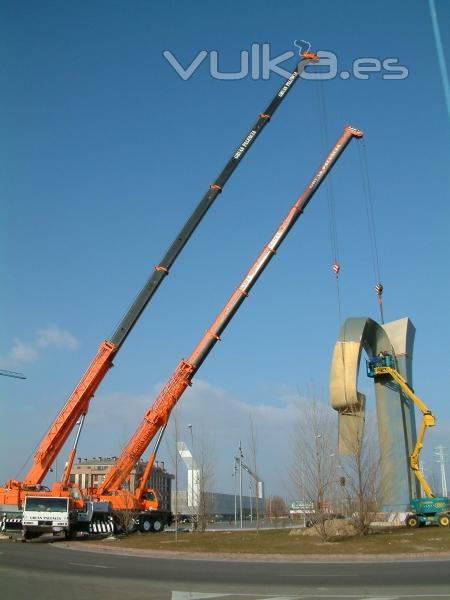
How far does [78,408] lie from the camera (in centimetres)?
3206

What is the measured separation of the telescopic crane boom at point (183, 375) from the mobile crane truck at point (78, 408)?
8.90 feet

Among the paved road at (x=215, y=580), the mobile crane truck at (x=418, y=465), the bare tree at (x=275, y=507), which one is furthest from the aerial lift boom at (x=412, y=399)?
the bare tree at (x=275, y=507)

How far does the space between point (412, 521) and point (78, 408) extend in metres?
19.1

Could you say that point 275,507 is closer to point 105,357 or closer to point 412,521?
point 412,521

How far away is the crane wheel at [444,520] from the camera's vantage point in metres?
33.6

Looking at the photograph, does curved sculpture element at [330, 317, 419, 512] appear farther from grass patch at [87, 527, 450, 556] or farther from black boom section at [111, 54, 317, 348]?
black boom section at [111, 54, 317, 348]

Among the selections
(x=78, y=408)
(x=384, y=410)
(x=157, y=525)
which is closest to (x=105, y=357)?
(x=78, y=408)

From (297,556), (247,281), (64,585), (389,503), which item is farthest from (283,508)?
(64,585)

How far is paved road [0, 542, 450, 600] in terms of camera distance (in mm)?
11946

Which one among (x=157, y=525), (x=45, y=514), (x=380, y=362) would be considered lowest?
(x=157, y=525)

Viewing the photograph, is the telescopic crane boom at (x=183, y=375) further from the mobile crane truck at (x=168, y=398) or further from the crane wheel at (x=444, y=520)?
the crane wheel at (x=444, y=520)

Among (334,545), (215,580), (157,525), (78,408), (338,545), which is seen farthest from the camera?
(157,525)

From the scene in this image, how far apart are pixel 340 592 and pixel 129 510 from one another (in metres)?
25.8

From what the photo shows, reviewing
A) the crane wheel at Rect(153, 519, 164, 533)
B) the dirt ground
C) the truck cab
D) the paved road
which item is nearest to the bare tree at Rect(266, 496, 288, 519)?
the crane wheel at Rect(153, 519, 164, 533)
